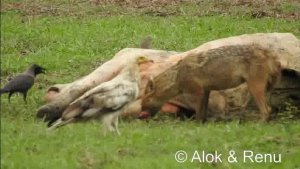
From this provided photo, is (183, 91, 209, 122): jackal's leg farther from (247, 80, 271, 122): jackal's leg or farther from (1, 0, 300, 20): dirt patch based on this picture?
(1, 0, 300, 20): dirt patch

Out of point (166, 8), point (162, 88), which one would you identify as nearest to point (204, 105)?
point (162, 88)

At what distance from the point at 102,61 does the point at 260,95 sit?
4508 millimetres

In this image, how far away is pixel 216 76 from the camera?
8.89 metres

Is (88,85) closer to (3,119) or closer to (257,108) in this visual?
(257,108)

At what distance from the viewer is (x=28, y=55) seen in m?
13.3

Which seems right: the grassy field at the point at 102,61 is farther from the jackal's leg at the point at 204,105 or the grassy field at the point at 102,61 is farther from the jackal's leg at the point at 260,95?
the jackal's leg at the point at 204,105

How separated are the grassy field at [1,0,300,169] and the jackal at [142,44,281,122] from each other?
352 mm

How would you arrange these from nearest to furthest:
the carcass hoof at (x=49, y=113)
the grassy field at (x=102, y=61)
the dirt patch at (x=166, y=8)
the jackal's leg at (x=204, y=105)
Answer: the grassy field at (x=102, y=61) < the carcass hoof at (x=49, y=113) < the jackal's leg at (x=204, y=105) < the dirt patch at (x=166, y=8)

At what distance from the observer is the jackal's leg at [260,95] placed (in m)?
8.85

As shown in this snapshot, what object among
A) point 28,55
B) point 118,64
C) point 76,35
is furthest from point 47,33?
point 118,64

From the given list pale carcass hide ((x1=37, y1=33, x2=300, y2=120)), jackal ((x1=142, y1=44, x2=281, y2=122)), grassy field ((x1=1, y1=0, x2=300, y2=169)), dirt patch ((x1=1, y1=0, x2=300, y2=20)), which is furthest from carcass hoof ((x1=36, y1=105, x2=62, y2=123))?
dirt patch ((x1=1, y1=0, x2=300, y2=20))

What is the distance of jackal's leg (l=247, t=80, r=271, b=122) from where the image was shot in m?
8.85

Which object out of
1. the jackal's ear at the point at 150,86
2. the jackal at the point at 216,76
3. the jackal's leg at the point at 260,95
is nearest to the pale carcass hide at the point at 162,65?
the jackal's ear at the point at 150,86

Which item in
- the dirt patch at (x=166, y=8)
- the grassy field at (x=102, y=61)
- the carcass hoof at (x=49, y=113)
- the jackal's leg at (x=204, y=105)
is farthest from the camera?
the dirt patch at (x=166, y=8)
